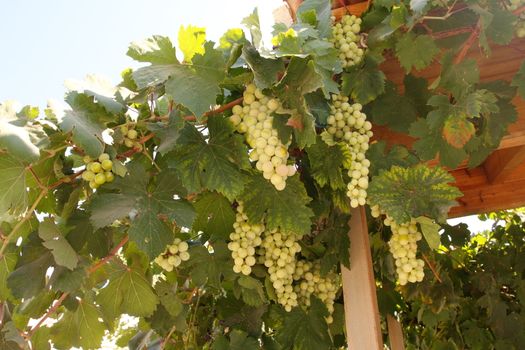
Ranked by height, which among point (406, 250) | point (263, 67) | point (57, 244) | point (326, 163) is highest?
point (263, 67)

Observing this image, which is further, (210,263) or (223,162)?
(210,263)

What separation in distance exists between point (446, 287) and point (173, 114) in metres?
1.62

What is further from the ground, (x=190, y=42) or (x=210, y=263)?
(x=190, y=42)

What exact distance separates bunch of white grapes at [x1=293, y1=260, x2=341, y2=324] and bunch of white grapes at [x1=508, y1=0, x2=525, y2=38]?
0.93m

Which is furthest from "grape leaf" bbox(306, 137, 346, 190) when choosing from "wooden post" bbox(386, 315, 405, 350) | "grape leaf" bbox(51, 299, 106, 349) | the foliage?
"wooden post" bbox(386, 315, 405, 350)

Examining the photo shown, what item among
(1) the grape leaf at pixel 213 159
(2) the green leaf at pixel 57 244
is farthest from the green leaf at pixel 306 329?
(2) the green leaf at pixel 57 244

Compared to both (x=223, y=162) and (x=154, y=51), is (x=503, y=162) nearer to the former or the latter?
(x=223, y=162)

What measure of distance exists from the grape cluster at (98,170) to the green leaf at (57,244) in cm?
21

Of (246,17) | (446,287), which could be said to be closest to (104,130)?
(246,17)

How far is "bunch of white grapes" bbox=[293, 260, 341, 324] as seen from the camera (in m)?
1.91

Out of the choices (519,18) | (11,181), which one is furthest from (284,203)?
(519,18)

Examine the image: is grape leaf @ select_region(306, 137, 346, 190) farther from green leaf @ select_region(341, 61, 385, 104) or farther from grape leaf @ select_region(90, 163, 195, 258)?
grape leaf @ select_region(90, 163, 195, 258)

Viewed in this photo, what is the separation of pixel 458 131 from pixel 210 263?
0.90 m

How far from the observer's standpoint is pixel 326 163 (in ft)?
5.14
